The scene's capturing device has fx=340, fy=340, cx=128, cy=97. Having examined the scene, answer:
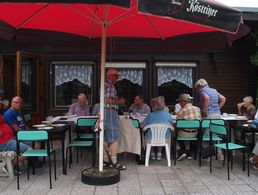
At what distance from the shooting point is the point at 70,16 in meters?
4.88

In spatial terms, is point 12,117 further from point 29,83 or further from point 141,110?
point 29,83

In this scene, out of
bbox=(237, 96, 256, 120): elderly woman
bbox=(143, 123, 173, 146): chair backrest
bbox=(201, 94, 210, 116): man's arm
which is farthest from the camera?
bbox=(237, 96, 256, 120): elderly woman

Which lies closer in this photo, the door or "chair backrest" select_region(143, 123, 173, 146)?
"chair backrest" select_region(143, 123, 173, 146)

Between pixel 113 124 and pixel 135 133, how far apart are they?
711mm

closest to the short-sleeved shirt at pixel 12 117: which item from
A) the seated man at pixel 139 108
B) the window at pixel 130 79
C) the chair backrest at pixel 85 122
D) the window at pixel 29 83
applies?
the chair backrest at pixel 85 122

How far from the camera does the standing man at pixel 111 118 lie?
4902 mm

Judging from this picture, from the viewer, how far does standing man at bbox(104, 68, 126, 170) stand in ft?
16.1

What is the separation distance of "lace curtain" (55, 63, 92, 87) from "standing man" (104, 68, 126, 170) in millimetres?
3430

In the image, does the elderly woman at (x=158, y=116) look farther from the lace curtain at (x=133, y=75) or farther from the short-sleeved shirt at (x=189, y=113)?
the lace curtain at (x=133, y=75)

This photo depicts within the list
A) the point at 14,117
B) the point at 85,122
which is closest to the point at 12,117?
the point at 14,117

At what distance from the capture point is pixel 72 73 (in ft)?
27.5

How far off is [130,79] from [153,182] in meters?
4.21

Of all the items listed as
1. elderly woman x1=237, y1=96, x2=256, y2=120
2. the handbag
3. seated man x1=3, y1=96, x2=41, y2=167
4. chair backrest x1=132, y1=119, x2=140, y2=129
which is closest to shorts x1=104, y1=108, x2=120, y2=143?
chair backrest x1=132, y1=119, x2=140, y2=129

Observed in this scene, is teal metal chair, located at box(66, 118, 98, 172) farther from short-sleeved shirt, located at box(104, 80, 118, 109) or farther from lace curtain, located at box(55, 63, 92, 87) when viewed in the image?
lace curtain, located at box(55, 63, 92, 87)
